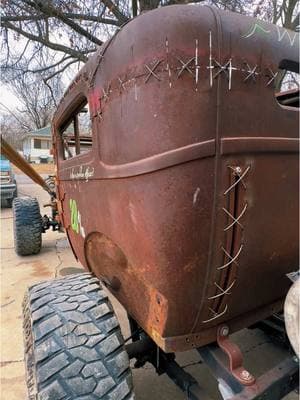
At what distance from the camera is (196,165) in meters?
1.33

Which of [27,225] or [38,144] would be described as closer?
[27,225]

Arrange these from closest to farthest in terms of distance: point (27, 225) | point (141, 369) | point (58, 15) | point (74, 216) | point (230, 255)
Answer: point (230, 255) < point (74, 216) < point (141, 369) < point (27, 225) < point (58, 15)

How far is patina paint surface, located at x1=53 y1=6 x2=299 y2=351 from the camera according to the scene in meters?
1.32

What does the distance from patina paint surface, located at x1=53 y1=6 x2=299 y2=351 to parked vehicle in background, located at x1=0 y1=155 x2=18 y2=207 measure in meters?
10.8

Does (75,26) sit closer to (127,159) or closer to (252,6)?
(252,6)

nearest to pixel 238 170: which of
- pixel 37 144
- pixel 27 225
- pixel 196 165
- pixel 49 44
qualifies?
pixel 196 165

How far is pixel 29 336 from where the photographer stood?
171cm

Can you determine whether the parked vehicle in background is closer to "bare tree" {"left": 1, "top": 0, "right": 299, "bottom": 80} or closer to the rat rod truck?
"bare tree" {"left": 1, "top": 0, "right": 299, "bottom": 80}

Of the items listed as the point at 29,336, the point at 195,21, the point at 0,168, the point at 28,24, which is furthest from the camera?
the point at 0,168

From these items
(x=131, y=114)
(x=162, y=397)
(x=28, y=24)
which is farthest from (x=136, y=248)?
(x=28, y=24)

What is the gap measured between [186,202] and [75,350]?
74cm

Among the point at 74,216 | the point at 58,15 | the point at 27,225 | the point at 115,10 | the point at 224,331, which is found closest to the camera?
the point at 224,331

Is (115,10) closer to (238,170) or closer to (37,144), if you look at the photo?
(238,170)

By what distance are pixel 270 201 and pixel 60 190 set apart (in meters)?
1.99
